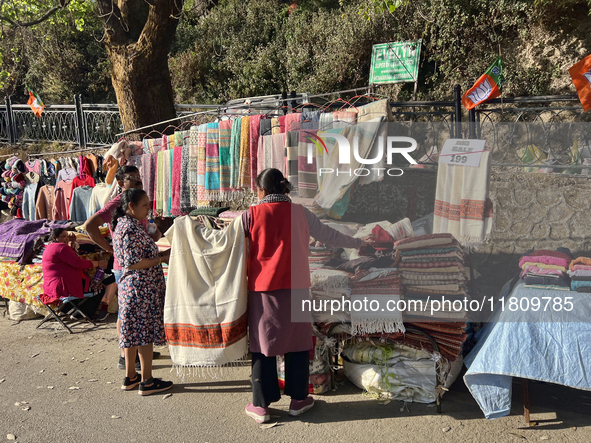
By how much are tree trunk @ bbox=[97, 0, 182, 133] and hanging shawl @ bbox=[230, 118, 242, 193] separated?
2.65 m

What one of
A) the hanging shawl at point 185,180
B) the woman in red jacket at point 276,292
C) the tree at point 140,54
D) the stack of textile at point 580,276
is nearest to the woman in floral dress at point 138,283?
the woman in red jacket at point 276,292

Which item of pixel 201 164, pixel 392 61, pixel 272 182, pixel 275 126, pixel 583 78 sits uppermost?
pixel 392 61

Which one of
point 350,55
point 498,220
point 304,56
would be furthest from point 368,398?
point 304,56

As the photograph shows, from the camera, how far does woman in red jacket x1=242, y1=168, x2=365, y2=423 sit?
357 cm

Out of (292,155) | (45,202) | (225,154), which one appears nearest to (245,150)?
(225,154)

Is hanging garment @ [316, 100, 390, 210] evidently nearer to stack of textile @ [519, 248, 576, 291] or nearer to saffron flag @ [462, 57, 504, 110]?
stack of textile @ [519, 248, 576, 291]

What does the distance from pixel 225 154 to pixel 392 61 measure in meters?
7.61

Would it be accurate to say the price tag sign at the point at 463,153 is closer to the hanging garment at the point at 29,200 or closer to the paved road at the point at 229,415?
the paved road at the point at 229,415

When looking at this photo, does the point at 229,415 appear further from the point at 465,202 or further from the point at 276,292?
the point at 465,202

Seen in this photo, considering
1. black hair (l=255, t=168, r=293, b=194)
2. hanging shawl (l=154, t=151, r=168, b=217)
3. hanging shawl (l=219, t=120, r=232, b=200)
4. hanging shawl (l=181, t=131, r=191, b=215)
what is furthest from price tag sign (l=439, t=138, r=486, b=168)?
hanging shawl (l=154, t=151, r=168, b=217)

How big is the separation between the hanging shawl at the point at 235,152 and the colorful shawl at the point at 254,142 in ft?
0.56

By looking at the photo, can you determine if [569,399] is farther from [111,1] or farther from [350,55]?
[350,55]

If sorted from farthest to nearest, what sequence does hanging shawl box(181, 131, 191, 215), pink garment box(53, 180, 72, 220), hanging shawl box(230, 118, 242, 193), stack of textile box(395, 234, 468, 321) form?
pink garment box(53, 180, 72, 220) < hanging shawl box(181, 131, 191, 215) < hanging shawl box(230, 118, 242, 193) < stack of textile box(395, 234, 468, 321)

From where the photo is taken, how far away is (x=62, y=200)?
8133mm
